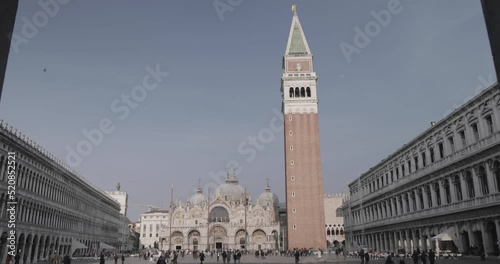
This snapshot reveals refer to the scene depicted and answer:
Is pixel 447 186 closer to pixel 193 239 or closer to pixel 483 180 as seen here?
pixel 483 180

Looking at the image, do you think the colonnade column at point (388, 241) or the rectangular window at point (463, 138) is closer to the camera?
the rectangular window at point (463, 138)

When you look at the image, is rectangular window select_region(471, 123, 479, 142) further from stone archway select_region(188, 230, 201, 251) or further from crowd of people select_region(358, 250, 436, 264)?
stone archway select_region(188, 230, 201, 251)

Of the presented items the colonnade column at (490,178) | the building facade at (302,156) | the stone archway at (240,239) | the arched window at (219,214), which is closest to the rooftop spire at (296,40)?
the building facade at (302,156)

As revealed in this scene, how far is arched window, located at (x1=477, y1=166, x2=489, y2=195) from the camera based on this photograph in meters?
28.8

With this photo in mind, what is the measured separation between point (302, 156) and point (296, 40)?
70.7 feet

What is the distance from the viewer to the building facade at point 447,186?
28.3 metres

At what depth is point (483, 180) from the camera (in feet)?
95.8

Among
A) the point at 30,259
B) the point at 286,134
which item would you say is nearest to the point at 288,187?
the point at 286,134

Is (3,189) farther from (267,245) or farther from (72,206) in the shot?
(267,245)

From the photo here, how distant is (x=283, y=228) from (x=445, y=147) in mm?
56387

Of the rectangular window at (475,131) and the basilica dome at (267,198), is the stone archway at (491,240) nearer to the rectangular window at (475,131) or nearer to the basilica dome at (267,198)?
the rectangular window at (475,131)

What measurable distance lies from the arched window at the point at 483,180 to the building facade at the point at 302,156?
35627mm

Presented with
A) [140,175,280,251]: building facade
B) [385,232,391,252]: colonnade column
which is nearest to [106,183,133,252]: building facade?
[140,175,280,251]: building facade

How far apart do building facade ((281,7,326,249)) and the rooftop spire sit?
3.89ft
